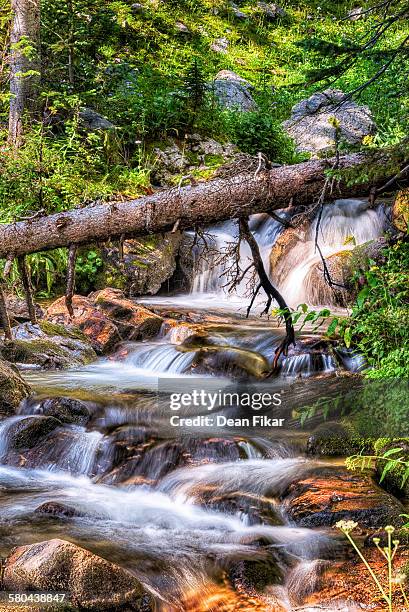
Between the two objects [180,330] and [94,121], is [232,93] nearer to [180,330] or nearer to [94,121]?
[94,121]

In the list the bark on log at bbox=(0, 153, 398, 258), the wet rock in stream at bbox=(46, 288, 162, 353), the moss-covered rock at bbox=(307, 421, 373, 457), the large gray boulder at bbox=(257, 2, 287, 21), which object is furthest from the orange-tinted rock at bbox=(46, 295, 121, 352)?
the large gray boulder at bbox=(257, 2, 287, 21)

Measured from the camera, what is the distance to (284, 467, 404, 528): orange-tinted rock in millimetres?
4734

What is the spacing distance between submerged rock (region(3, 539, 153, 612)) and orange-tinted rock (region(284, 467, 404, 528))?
1561 millimetres

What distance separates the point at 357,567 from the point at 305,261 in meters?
8.36

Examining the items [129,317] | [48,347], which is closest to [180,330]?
[129,317]

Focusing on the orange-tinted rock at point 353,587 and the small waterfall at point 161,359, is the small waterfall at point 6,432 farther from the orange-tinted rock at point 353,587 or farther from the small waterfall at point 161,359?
the orange-tinted rock at point 353,587

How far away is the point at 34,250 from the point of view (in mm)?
6008

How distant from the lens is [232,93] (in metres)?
18.8

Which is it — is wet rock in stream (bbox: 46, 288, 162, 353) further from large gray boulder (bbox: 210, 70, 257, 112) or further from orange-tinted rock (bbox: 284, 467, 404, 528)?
large gray boulder (bbox: 210, 70, 257, 112)

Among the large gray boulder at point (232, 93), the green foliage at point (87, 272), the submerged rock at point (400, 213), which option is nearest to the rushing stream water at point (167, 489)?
the submerged rock at point (400, 213)

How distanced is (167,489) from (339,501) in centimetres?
158

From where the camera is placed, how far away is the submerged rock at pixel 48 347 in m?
8.86

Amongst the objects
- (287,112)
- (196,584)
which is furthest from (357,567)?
(287,112)

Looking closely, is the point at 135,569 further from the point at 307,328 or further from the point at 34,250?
the point at 307,328
